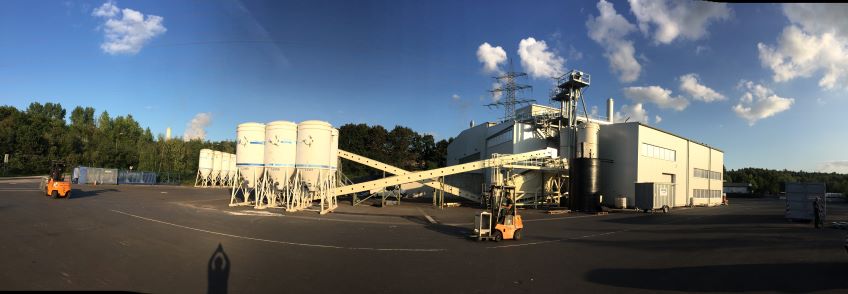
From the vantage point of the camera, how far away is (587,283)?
30.3ft

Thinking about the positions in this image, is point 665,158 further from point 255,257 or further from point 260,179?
point 255,257

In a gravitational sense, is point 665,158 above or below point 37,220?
above

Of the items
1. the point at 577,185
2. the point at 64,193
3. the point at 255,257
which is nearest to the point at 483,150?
the point at 577,185

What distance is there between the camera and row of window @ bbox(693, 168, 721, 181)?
49.3 metres

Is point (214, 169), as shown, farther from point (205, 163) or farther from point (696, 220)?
point (696, 220)

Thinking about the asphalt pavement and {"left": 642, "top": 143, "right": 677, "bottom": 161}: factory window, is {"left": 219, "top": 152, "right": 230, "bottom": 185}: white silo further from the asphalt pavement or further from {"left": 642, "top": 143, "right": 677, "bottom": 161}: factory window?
{"left": 642, "top": 143, "right": 677, "bottom": 161}: factory window

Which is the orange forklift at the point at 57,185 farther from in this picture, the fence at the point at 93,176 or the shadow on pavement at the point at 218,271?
the fence at the point at 93,176

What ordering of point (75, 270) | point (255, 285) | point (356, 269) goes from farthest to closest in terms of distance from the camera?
point (356, 269) → point (75, 270) → point (255, 285)

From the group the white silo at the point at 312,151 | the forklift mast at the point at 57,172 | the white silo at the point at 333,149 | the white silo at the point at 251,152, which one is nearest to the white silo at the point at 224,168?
the forklift mast at the point at 57,172

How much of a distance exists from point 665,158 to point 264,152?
3815 cm

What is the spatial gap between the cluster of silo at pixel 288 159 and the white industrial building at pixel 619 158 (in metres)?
18.4

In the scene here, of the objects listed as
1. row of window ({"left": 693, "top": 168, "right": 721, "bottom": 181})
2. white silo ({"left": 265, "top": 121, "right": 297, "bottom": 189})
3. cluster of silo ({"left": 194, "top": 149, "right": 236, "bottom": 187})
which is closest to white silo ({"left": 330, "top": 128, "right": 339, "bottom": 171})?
white silo ({"left": 265, "top": 121, "right": 297, "bottom": 189})

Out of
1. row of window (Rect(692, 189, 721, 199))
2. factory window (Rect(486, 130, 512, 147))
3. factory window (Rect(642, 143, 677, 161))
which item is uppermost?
factory window (Rect(486, 130, 512, 147))

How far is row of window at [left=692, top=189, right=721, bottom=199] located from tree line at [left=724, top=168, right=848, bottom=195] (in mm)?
86249
